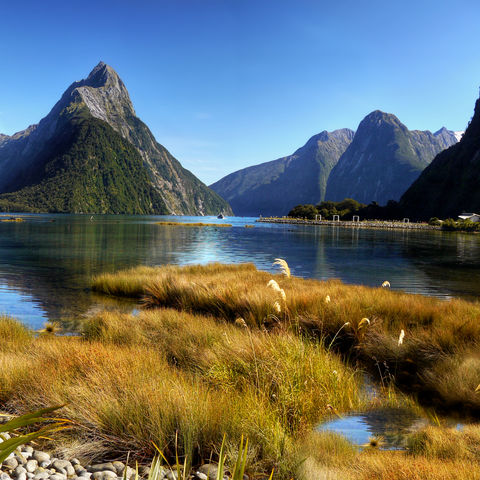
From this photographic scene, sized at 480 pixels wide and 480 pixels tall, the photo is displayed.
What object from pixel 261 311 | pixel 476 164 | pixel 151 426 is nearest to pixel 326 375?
pixel 151 426

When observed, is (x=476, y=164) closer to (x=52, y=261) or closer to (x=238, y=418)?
(x=52, y=261)

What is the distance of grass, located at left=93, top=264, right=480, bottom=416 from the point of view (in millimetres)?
6086

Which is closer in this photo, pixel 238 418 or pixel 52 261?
pixel 238 418

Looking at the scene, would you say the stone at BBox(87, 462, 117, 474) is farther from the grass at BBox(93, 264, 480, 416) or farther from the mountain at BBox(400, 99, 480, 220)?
the mountain at BBox(400, 99, 480, 220)

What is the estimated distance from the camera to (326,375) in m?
5.49

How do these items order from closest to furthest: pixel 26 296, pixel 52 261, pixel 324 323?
pixel 324 323 → pixel 26 296 → pixel 52 261

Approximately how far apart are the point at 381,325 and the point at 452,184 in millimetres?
133299

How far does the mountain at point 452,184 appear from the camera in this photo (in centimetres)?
11162

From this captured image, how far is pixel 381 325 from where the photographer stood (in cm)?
826

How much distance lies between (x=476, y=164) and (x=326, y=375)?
425 feet

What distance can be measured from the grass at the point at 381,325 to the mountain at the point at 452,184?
378 feet

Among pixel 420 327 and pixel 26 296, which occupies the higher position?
pixel 420 327

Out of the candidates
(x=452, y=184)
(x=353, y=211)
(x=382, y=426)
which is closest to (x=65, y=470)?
(x=382, y=426)

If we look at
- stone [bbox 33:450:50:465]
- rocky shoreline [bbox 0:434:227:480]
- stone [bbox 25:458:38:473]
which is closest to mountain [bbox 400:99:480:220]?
rocky shoreline [bbox 0:434:227:480]
